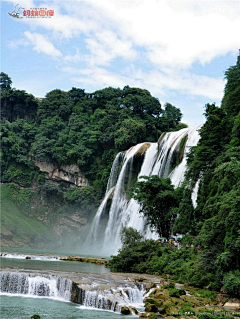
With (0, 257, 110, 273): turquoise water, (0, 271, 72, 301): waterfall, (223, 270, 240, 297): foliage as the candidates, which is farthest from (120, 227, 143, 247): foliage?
(223, 270, 240, 297): foliage

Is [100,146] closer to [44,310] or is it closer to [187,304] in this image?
[44,310]

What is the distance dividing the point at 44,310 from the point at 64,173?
37.9m

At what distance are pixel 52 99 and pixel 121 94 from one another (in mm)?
11113

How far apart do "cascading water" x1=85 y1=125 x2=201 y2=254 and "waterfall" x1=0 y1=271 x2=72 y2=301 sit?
1389 centimetres

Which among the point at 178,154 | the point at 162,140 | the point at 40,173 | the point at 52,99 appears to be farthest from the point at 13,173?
the point at 178,154

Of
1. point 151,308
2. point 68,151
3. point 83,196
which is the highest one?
point 68,151

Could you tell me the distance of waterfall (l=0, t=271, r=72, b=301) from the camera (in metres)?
13.8

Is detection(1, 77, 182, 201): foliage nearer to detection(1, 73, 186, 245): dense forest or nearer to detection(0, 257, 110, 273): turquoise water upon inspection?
detection(1, 73, 186, 245): dense forest

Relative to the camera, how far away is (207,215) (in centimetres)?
1816

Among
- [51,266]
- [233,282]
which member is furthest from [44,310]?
[51,266]

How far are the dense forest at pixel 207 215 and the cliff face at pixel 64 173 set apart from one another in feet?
82.2

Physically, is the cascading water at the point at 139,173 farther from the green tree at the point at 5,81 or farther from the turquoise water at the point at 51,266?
the green tree at the point at 5,81

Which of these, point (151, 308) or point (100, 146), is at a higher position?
point (100, 146)

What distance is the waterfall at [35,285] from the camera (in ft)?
45.3
